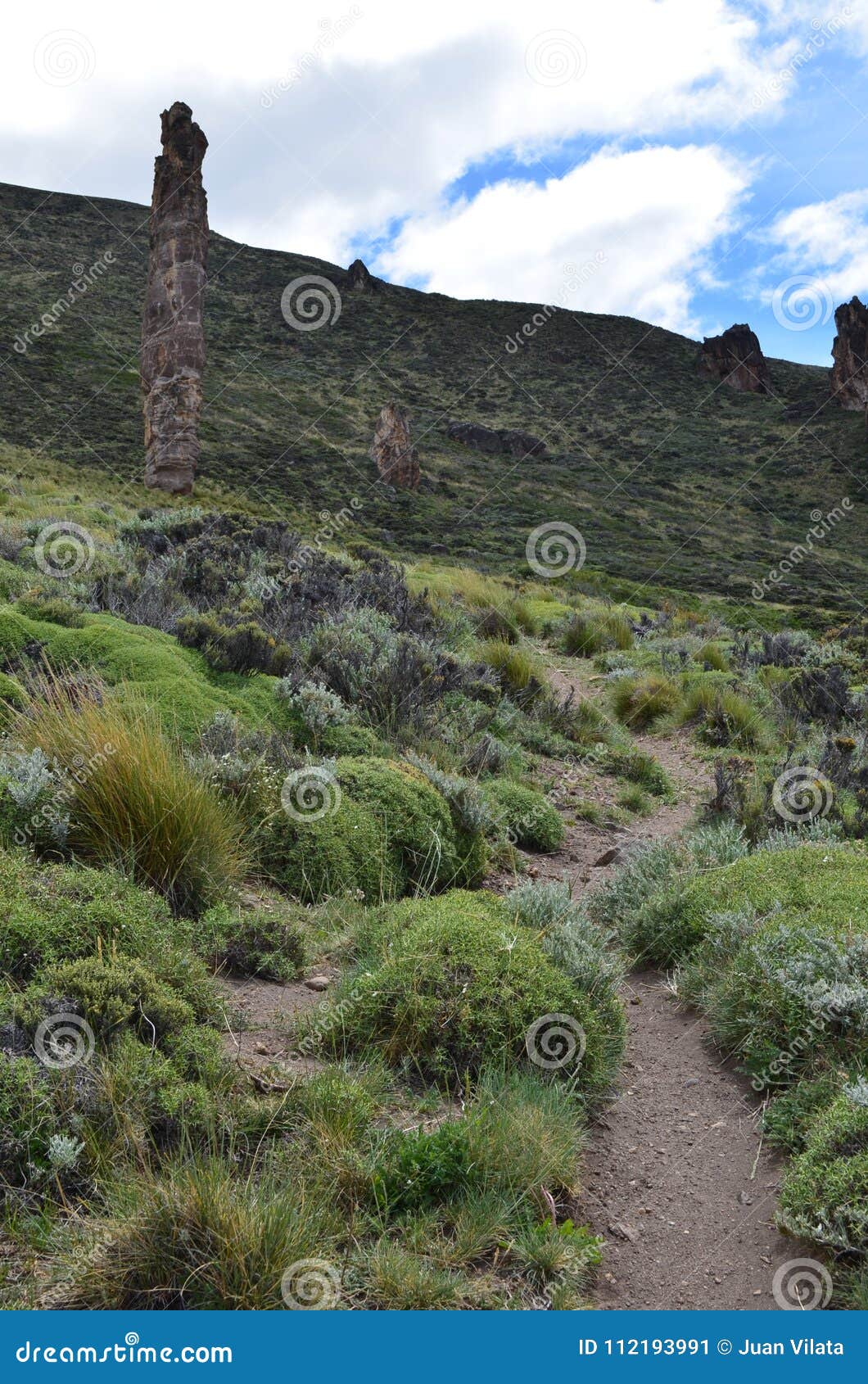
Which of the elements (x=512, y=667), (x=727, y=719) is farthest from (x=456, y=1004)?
(x=727, y=719)

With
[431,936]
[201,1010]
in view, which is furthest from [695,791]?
[201,1010]

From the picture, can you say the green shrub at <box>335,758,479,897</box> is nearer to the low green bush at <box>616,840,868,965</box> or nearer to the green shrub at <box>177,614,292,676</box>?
the low green bush at <box>616,840,868,965</box>

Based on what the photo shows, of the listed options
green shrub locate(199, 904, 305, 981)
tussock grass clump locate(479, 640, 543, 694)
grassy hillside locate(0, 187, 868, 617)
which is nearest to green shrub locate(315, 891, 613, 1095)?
green shrub locate(199, 904, 305, 981)

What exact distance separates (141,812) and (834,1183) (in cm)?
295

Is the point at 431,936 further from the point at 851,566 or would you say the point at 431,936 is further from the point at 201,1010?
the point at 851,566

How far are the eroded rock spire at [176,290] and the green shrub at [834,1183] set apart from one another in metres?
26.6

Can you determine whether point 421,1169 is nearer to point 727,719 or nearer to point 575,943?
point 575,943

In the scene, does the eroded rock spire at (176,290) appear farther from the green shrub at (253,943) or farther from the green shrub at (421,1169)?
the green shrub at (421,1169)

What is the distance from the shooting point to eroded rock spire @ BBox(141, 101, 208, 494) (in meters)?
25.5

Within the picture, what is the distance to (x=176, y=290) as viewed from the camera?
25.5m

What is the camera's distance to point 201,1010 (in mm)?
3270

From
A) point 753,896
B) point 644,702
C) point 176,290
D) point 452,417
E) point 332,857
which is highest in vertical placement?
point 452,417

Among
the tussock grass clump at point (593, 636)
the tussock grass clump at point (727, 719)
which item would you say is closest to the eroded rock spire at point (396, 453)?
the tussock grass clump at point (593, 636)

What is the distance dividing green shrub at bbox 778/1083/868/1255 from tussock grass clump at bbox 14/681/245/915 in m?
2.55
